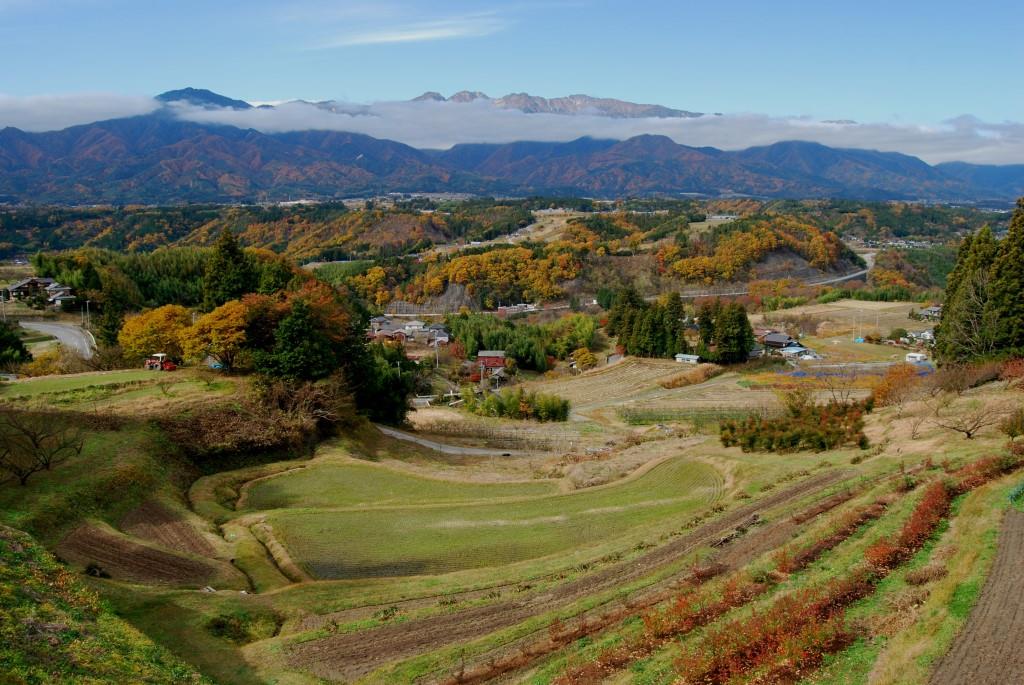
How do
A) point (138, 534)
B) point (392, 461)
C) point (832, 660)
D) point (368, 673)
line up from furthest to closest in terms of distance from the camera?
point (392, 461) < point (138, 534) < point (368, 673) < point (832, 660)

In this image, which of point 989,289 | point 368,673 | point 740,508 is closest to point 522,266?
point 989,289

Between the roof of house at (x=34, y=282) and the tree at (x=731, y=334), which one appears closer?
the roof of house at (x=34, y=282)

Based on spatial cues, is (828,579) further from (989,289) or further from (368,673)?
(989,289)

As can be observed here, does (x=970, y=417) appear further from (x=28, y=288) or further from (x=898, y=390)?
(x=28, y=288)

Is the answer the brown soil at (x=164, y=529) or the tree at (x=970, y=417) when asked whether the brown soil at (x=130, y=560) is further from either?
the tree at (x=970, y=417)

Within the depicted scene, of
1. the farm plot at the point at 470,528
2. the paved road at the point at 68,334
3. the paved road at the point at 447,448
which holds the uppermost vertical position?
the paved road at the point at 68,334

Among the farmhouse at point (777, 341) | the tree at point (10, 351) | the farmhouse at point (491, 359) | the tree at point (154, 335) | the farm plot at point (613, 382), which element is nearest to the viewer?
the tree at point (154, 335)

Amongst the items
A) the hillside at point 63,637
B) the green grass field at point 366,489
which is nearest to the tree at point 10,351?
the green grass field at point 366,489
